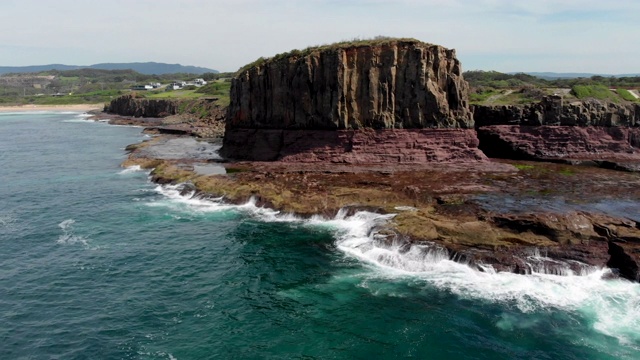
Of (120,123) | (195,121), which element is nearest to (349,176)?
(195,121)

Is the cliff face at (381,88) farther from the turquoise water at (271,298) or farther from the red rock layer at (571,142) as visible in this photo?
the turquoise water at (271,298)

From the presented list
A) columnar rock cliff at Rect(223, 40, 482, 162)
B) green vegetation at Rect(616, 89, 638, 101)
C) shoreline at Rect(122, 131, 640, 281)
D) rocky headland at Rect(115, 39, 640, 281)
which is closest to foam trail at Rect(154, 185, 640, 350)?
shoreline at Rect(122, 131, 640, 281)

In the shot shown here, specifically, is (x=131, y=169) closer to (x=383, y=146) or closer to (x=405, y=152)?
(x=383, y=146)

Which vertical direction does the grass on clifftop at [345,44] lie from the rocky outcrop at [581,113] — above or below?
above

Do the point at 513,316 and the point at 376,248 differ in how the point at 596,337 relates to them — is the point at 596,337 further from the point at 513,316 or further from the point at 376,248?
the point at 376,248

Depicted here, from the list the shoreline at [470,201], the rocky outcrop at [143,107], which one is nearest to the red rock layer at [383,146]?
the shoreline at [470,201]

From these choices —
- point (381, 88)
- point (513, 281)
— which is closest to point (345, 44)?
point (381, 88)

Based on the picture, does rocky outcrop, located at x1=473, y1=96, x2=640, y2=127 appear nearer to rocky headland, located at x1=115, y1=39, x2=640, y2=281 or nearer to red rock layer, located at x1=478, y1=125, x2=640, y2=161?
rocky headland, located at x1=115, y1=39, x2=640, y2=281
